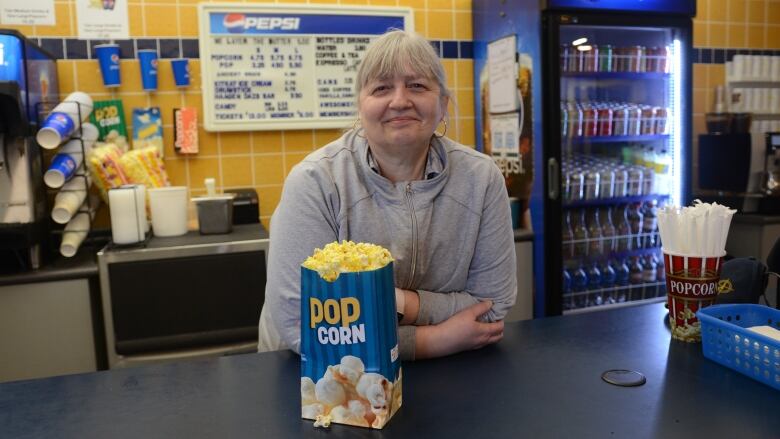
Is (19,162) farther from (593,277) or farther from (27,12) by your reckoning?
(593,277)

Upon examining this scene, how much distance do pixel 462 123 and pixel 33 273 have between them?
2.41m

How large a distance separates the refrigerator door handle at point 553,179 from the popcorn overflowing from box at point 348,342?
2.18 metres

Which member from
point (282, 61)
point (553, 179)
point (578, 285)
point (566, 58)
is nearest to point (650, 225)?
point (578, 285)

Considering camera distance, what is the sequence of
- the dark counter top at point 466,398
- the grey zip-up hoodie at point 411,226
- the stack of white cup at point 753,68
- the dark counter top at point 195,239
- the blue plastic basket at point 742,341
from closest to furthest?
1. the dark counter top at point 466,398
2. the blue plastic basket at point 742,341
3. the grey zip-up hoodie at point 411,226
4. the dark counter top at point 195,239
5. the stack of white cup at point 753,68

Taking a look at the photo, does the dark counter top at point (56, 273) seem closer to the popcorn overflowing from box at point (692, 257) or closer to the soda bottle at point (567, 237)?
the popcorn overflowing from box at point (692, 257)

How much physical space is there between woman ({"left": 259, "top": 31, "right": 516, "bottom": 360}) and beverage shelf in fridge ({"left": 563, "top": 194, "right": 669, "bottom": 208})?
75.0 inches

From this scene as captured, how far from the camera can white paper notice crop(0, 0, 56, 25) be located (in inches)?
122

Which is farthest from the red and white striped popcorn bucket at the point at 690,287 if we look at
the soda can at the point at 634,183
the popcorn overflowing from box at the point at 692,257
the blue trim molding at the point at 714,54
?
the blue trim molding at the point at 714,54

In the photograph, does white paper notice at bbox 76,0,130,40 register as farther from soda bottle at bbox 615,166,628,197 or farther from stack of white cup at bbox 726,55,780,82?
stack of white cup at bbox 726,55,780,82

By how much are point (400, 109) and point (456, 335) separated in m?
0.54

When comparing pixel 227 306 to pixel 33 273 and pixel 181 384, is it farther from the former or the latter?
pixel 181 384

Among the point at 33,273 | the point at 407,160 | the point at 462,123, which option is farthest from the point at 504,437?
the point at 462,123

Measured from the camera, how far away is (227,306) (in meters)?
2.69

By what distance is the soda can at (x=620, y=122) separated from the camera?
3.47 metres
